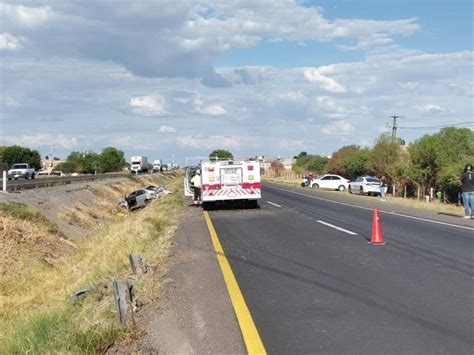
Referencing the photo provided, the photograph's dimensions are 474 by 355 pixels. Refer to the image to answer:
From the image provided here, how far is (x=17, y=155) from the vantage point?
129625mm

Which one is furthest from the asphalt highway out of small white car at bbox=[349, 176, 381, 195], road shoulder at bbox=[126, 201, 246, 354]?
small white car at bbox=[349, 176, 381, 195]

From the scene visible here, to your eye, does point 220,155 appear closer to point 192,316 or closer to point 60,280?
point 60,280

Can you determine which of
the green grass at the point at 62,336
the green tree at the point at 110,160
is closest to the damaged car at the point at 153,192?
the green grass at the point at 62,336

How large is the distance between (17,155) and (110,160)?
2458 centimetres

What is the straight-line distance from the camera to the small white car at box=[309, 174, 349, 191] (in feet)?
190

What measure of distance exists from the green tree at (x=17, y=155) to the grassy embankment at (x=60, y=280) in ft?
344

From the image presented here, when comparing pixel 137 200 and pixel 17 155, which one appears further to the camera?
pixel 17 155

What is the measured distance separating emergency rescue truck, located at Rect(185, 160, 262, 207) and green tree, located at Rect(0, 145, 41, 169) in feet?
368

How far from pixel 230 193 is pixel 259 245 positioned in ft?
36.4

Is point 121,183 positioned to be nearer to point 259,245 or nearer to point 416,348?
point 259,245

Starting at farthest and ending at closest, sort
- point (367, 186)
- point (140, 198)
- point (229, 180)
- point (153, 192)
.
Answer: point (367, 186), point (153, 192), point (140, 198), point (229, 180)

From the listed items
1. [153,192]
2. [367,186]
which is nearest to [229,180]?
[153,192]

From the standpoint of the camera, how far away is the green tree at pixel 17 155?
422ft

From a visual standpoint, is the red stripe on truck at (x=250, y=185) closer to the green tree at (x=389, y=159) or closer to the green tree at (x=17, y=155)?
the green tree at (x=389, y=159)
